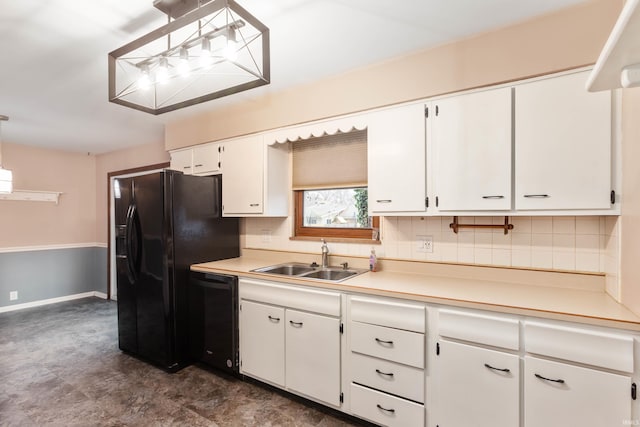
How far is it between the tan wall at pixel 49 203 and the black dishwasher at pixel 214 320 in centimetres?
371

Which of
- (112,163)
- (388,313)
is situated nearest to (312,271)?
(388,313)

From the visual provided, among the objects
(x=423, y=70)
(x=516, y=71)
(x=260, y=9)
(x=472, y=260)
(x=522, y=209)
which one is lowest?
(x=472, y=260)

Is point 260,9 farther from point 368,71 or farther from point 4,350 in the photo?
point 4,350

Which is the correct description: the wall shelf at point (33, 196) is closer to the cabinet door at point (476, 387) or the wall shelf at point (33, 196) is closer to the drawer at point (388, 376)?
the drawer at point (388, 376)

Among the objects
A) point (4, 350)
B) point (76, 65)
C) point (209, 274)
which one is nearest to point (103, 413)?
point (209, 274)

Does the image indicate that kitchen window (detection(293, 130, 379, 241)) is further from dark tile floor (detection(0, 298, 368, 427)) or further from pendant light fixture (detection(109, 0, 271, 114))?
dark tile floor (detection(0, 298, 368, 427))

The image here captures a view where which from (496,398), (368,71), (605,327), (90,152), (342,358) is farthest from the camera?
(90,152)

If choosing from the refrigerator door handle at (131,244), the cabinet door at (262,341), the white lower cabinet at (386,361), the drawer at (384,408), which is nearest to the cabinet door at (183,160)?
the refrigerator door handle at (131,244)

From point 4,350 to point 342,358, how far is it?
11.5 ft

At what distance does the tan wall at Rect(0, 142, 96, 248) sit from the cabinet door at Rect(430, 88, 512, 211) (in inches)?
221

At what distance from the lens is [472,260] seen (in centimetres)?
218

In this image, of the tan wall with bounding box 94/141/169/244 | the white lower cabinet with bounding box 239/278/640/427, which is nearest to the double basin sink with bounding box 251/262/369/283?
the white lower cabinet with bounding box 239/278/640/427

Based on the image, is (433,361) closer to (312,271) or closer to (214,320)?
(312,271)

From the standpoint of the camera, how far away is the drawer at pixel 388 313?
1.80 m
